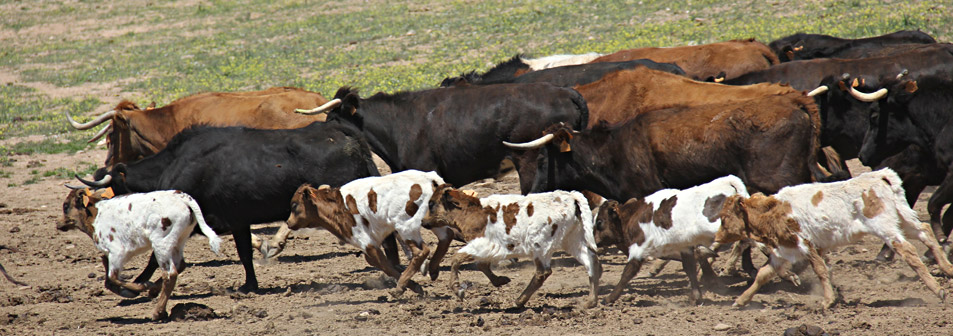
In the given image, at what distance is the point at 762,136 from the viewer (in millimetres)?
8031

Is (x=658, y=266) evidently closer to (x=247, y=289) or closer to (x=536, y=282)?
(x=536, y=282)

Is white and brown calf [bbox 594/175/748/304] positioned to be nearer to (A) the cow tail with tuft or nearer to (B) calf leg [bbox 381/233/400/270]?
(A) the cow tail with tuft

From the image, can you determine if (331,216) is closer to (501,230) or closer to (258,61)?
(501,230)

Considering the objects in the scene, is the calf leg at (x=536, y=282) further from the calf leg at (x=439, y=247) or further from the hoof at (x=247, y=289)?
the hoof at (x=247, y=289)

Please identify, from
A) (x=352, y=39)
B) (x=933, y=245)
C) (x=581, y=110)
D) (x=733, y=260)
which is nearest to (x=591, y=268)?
(x=733, y=260)

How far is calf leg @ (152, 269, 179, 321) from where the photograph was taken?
26.3 feet

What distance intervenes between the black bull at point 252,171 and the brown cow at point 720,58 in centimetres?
559

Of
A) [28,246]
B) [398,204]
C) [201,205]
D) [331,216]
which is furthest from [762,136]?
[28,246]

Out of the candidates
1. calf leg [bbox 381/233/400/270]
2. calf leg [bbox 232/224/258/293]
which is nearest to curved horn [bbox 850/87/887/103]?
calf leg [bbox 381/233/400/270]

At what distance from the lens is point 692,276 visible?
7.52 m

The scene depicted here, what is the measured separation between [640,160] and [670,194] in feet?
3.46

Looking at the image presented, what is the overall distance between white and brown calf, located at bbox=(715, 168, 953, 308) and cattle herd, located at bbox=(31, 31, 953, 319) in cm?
1

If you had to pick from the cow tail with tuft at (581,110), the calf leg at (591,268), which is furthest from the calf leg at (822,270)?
the cow tail with tuft at (581,110)

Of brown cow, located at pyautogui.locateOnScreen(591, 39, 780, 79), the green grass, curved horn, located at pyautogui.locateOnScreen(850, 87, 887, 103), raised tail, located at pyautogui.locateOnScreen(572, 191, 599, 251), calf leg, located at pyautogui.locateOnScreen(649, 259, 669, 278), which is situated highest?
curved horn, located at pyautogui.locateOnScreen(850, 87, 887, 103)
